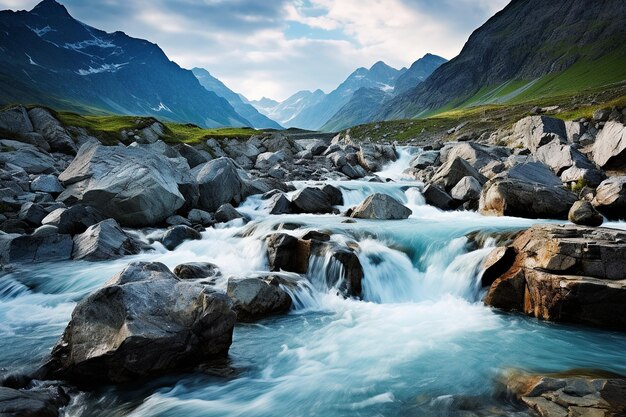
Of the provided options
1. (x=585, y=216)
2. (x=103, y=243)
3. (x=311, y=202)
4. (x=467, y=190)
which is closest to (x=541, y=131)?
(x=467, y=190)

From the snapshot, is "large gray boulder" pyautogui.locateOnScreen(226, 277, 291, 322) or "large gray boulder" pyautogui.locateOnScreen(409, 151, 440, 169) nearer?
"large gray boulder" pyautogui.locateOnScreen(226, 277, 291, 322)

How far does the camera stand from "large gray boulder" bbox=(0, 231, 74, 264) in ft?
57.9

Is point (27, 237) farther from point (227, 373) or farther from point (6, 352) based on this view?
point (227, 373)

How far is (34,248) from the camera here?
59.3 ft

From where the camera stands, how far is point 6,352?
10578 mm

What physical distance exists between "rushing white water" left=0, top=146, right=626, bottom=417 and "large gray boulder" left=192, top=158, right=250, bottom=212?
8.73 meters

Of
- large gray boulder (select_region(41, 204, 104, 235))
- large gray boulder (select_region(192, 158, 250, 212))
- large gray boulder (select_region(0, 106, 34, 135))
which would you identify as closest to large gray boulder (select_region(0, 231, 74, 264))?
large gray boulder (select_region(41, 204, 104, 235))

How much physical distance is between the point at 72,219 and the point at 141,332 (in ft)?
45.5

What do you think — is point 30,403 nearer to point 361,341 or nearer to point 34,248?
point 361,341

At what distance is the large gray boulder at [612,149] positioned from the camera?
26.9 m

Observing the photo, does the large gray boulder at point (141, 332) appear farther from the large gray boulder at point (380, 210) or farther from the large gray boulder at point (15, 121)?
the large gray boulder at point (15, 121)

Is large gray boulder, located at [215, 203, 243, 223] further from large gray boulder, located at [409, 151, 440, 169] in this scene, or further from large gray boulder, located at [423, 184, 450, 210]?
large gray boulder, located at [409, 151, 440, 169]

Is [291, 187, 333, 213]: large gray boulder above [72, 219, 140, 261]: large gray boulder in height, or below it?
above

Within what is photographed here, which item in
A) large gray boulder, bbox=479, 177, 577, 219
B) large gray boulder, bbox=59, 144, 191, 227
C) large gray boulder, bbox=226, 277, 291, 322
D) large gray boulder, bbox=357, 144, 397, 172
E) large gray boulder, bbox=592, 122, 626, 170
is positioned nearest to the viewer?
large gray boulder, bbox=226, 277, 291, 322
